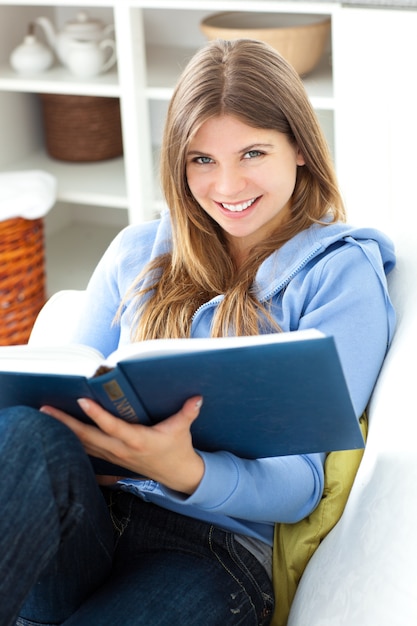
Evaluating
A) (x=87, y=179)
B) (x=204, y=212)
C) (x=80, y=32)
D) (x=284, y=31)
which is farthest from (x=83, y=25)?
(x=204, y=212)

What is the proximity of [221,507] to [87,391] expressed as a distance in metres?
0.23

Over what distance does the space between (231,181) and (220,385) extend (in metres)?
0.38

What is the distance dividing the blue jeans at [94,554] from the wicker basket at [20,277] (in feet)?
4.22

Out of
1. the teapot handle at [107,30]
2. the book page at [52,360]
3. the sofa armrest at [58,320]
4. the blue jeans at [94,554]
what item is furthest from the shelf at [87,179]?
the book page at [52,360]

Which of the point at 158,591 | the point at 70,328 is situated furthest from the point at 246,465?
the point at 70,328

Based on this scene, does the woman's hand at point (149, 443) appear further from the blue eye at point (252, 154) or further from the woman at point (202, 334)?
the blue eye at point (252, 154)

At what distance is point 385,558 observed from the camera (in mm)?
1041

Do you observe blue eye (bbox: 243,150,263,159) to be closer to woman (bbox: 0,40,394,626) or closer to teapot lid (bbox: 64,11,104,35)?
woman (bbox: 0,40,394,626)

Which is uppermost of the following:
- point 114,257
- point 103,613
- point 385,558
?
point 114,257

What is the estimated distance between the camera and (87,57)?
2.65m

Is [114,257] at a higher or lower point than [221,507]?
higher

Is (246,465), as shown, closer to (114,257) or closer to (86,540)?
(86,540)

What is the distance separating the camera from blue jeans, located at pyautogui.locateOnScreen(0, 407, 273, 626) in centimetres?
105

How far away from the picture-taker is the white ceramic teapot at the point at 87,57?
2.65m
